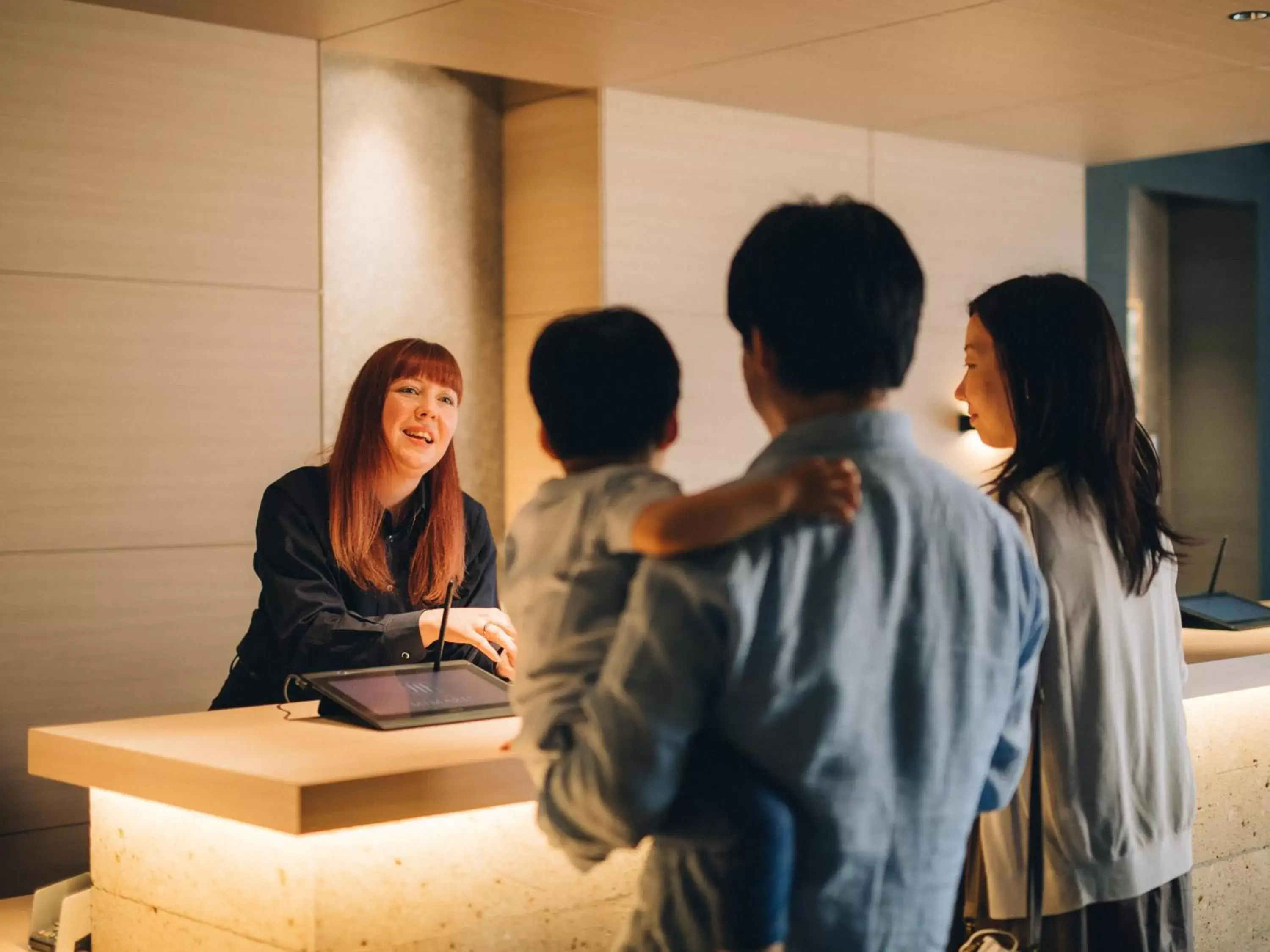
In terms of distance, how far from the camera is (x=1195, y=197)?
9.06 m

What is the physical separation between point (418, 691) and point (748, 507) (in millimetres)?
1347

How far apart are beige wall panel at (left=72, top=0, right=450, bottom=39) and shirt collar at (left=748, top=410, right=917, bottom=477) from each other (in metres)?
3.28

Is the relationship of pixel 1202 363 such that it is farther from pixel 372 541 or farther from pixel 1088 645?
pixel 1088 645

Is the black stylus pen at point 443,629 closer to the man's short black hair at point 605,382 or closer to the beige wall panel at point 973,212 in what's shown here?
the man's short black hair at point 605,382

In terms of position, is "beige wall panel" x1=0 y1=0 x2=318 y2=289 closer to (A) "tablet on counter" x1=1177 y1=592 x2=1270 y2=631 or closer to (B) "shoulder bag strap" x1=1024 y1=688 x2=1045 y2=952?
(A) "tablet on counter" x1=1177 y1=592 x2=1270 y2=631

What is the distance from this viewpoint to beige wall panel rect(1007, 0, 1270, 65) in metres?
4.48

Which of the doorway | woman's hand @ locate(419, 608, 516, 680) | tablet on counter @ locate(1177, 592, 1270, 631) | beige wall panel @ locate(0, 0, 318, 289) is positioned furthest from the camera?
the doorway

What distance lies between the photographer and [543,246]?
575 centimetres

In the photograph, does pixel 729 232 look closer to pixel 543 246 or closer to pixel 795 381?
pixel 543 246

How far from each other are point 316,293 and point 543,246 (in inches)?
47.1

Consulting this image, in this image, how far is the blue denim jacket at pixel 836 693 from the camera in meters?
1.33

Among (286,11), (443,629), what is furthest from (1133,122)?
(443,629)

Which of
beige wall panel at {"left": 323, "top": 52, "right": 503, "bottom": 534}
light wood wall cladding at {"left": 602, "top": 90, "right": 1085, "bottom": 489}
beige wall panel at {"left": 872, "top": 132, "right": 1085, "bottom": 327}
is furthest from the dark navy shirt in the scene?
beige wall panel at {"left": 872, "top": 132, "right": 1085, "bottom": 327}

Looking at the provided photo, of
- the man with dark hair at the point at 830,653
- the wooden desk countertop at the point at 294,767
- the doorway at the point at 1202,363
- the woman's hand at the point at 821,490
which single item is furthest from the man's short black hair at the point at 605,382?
the doorway at the point at 1202,363
